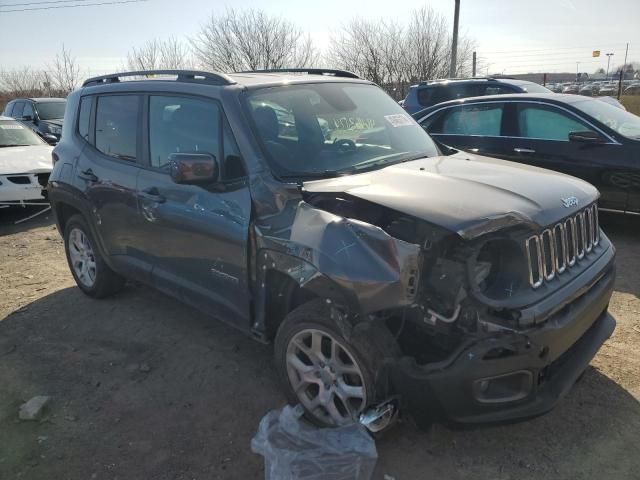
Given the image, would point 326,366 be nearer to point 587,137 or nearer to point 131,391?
point 131,391

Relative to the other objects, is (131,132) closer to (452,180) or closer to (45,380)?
(45,380)

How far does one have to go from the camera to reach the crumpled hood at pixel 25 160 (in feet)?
25.9

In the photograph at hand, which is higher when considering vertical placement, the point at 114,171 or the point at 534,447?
the point at 114,171

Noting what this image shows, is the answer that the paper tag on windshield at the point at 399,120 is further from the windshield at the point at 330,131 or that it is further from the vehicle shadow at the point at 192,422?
the vehicle shadow at the point at 192,422

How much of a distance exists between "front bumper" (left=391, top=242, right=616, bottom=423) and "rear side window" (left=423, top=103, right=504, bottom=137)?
446 centimetres

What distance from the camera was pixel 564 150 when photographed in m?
5.99

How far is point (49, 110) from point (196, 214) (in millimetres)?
13387

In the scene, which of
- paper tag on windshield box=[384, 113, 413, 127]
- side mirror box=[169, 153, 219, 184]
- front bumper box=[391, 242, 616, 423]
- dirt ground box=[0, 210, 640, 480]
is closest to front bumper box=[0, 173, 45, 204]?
dirt ground box=[0, 210, 640, 480]

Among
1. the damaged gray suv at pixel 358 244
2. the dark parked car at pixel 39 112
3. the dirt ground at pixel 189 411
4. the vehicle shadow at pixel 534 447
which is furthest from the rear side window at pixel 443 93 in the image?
the dark parked car at pixel 39 112

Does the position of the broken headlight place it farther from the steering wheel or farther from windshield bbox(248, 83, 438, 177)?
the steering wheel

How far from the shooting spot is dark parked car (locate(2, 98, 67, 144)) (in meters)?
13.8

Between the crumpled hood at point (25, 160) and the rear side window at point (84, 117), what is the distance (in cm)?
398

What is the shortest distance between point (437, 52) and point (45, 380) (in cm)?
2385

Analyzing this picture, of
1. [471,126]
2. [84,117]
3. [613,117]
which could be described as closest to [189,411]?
[84,117]
